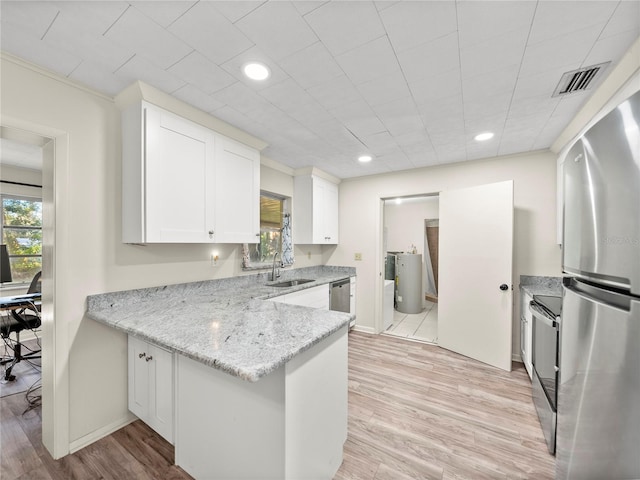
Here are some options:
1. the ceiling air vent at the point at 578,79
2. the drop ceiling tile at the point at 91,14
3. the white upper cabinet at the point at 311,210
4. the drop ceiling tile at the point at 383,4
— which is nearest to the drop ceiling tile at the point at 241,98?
the drop ceiling tile at the point at 91,14

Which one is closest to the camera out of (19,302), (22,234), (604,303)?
(604,303)

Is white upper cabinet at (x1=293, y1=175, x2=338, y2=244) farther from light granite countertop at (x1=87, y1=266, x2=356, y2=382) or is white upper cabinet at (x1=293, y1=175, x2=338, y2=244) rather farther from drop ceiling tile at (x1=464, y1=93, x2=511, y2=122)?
drop ceiling tile at (x1=464, y1=93, x2=511, y2=122)

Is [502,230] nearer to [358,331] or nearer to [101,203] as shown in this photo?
[358,331]

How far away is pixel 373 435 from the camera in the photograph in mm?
1860

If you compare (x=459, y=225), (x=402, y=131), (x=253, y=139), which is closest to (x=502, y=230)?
(x=459, y=225)

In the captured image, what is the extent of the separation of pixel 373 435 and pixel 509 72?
259 centimetres

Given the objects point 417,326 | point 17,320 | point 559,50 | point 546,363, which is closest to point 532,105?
point 559,50

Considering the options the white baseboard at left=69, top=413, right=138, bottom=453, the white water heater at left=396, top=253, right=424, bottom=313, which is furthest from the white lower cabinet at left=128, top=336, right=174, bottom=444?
the white water heater at left=396, top=253, right=424, bottom=313

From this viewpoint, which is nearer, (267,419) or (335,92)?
(267,419)

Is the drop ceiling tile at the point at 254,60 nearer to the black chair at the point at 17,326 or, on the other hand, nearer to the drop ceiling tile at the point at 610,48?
the drop ceiling tile at the point at 610,48

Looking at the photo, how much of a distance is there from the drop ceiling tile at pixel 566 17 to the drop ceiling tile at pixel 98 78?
2.39m

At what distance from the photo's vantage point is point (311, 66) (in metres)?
1.59

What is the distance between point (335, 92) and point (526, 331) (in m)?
2.92

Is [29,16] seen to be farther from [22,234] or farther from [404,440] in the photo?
[22,234]
